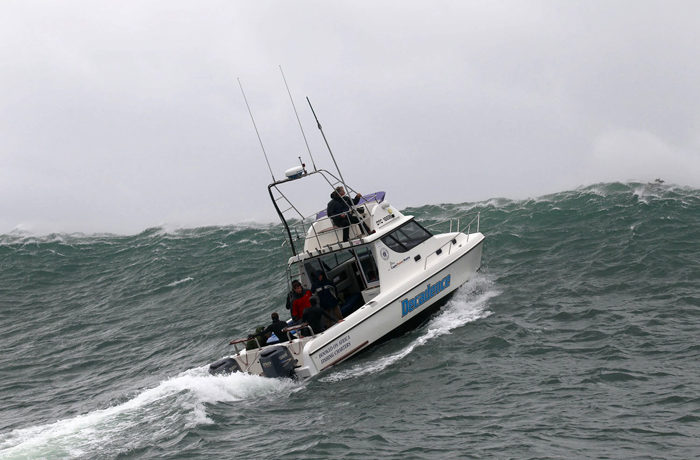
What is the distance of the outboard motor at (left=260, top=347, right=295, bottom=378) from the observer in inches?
556

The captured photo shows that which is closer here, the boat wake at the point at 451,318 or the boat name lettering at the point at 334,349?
the boat wake at the point at 451,318

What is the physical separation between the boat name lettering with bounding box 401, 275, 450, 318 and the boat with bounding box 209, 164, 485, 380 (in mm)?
21

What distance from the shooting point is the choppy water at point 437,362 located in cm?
1035

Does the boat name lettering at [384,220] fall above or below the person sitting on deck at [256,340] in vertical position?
above

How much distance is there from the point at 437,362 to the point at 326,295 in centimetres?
334

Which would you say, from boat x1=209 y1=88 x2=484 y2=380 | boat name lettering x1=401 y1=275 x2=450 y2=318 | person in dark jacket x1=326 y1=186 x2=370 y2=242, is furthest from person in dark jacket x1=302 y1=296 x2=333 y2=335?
person in dark jacket x1=326 y1=186 x2=370 y2=242

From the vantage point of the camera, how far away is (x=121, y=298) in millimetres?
25469

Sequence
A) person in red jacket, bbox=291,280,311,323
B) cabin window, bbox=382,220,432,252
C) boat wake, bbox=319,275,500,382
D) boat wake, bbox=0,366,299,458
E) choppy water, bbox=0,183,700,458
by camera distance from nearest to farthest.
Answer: choppy water, bbox=0,183,700,458 → boat wake, bbox=0,366,299,458 → boat wake, bbox=319,275,500,382 → person in red jacket, bbox=291,280,311,323 → cabin window, bbox=382,220,432,252

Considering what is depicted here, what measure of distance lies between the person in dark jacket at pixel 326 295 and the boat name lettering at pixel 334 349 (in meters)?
1.21

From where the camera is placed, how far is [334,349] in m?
14.6

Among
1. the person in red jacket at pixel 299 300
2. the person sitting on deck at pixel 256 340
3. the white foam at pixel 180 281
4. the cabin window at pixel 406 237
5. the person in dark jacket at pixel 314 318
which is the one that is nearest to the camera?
the person sitting on deck at pixel 256 340

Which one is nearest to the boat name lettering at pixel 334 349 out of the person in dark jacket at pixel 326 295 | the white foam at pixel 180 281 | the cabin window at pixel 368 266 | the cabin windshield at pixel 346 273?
the person in dark jacket at pixel 326 295

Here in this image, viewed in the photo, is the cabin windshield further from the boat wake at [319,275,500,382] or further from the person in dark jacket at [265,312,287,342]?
the person in dark jacket at [265,312,287,342]

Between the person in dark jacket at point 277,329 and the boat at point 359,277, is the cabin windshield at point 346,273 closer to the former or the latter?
the boat at point 359,277
